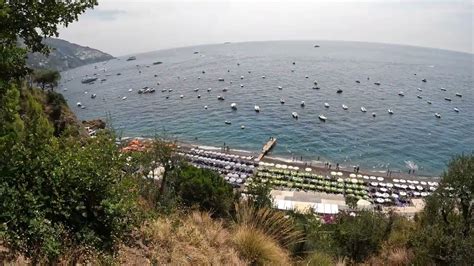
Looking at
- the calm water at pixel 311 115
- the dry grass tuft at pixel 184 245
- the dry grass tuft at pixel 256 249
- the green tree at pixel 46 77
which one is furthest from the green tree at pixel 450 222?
the green tree at pixel 46 77

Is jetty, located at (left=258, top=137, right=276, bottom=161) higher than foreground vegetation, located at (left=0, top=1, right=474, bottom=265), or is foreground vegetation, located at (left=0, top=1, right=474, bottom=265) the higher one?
foreground vegetation, located at (left=0, top=1, right=474, bottom=265)

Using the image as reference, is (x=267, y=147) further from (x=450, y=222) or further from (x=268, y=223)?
(x=268, y=223)

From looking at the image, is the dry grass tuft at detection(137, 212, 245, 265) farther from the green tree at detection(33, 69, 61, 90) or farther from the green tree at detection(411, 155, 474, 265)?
the green tree at detection(33, 69, 61, 90)

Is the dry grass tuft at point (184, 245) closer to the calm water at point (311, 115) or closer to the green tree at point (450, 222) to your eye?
the green tree at point (450, 222)

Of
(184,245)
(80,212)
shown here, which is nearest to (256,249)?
(184,245)

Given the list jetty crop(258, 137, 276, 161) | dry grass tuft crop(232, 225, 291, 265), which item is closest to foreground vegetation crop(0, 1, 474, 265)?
dry grass tuft crop(232, 225, 291, 265)

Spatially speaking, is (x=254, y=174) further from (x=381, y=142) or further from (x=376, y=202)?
(x=381, y=142)
